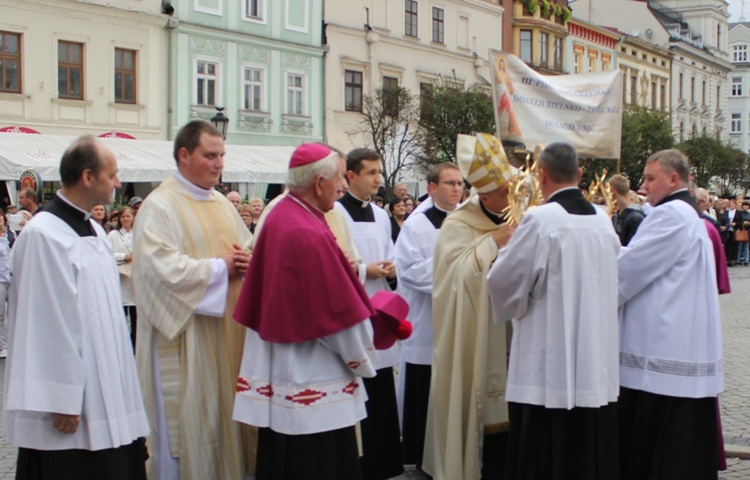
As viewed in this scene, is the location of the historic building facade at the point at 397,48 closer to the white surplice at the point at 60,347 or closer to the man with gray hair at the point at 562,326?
the man with gray hair at the point at 562,326

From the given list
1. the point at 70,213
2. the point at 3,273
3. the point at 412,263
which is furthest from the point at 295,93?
the point at 70,213

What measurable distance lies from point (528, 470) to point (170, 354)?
6.59 feet

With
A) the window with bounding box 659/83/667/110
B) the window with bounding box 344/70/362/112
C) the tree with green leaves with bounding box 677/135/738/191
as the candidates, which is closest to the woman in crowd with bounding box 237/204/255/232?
the window with bounding box 344/70/362/112

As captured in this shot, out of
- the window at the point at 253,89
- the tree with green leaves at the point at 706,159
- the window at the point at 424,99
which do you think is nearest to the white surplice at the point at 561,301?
the window at the point at 253,89

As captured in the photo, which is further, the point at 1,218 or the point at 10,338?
the point at 1,218

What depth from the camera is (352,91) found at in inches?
1314

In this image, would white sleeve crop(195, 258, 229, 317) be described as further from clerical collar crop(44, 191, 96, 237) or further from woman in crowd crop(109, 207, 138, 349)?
woman in crowd crop(109, 207, 138, 349)

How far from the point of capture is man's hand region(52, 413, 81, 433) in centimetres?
385

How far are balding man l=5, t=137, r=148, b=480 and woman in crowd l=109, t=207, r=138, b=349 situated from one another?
17.6 ft

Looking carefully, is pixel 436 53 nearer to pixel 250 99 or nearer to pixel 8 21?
pixel 250 99

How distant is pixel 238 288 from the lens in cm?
502

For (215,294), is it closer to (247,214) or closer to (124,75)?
(247,214)

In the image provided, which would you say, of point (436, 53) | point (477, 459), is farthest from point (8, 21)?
point (477, 459)

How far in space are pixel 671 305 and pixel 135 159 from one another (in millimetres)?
19399
